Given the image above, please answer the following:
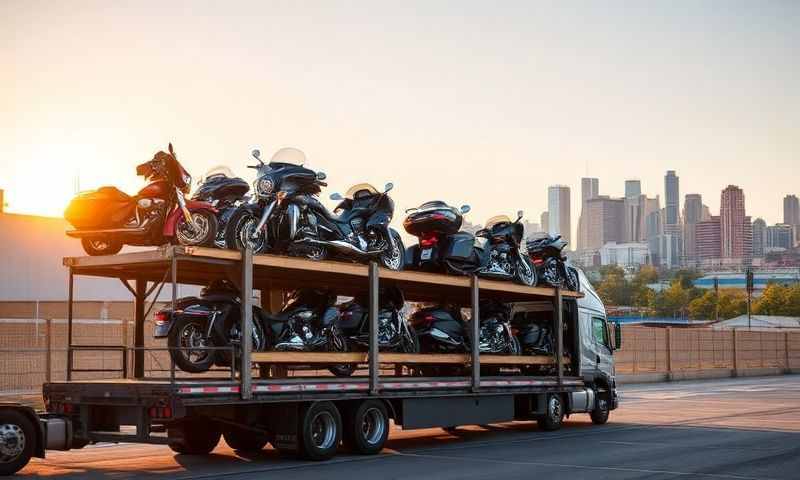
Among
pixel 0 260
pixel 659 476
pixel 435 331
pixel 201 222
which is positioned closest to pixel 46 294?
pixel 0 260

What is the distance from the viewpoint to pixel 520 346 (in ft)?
68.4

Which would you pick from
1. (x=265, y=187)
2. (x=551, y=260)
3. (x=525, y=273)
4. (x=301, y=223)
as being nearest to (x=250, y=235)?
(x=265, y=187)

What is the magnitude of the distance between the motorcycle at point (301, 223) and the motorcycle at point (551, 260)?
4.96m

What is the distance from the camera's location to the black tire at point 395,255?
16891mm

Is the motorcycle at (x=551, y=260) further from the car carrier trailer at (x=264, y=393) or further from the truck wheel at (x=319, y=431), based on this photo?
the truck wheel at (x=319, y=431)

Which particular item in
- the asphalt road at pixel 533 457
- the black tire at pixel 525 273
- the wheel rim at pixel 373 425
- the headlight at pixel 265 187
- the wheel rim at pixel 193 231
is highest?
the headlight at pixel 265 187

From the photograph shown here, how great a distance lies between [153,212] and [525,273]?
7.98 metres

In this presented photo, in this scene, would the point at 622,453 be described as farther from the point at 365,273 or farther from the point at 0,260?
the point at 0,260

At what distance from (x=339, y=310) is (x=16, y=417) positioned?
5.20m

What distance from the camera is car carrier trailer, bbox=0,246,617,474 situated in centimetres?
1323

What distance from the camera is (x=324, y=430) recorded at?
14992 mm

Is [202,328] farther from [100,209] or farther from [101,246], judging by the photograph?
[100,209]

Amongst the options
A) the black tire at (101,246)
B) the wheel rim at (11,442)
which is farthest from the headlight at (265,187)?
the wheel rim at (11,442)

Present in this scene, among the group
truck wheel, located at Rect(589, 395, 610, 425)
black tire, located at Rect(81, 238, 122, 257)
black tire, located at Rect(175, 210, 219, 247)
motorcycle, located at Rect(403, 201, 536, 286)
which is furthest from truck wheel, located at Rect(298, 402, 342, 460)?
truck wheel, located at Rect(589, 395, 610, 425)
